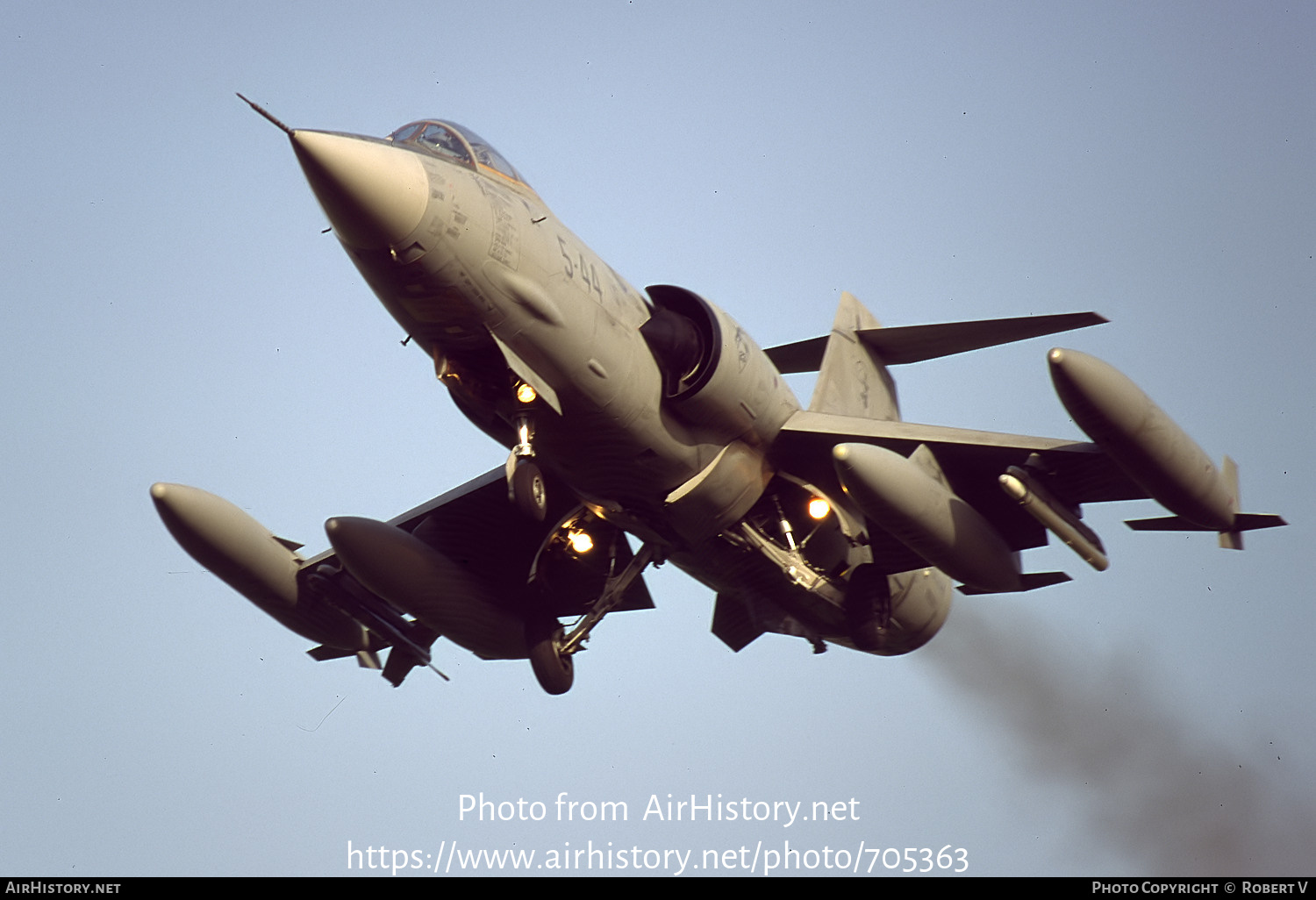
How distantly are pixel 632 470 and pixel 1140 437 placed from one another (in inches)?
184

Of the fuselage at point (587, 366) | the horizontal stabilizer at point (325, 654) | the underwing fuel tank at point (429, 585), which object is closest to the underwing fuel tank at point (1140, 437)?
the fuselage at point (587, 366)

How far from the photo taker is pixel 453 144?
1316 cm

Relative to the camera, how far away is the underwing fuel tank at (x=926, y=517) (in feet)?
42.3

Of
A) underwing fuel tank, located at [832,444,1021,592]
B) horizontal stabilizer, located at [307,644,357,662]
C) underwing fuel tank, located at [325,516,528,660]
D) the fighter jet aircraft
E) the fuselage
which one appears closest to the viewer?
the fuselage

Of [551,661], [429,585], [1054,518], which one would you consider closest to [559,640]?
[551,661]

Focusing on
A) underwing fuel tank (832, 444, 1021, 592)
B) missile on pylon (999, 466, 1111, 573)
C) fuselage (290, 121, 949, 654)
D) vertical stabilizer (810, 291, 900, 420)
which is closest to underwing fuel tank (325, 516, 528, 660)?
fuselage (290, 121, 949, 654)

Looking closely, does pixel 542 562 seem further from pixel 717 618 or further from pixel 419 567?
pixel 717 618

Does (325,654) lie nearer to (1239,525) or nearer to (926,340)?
(926,340)

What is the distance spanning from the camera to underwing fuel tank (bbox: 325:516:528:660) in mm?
14680

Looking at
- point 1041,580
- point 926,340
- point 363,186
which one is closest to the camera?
point 363,186

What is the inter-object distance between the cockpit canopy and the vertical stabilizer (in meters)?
4.61

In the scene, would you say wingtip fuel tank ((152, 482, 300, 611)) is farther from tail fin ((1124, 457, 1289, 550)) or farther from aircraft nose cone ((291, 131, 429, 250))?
tail fin ((1124, 457, 1289, 550))
